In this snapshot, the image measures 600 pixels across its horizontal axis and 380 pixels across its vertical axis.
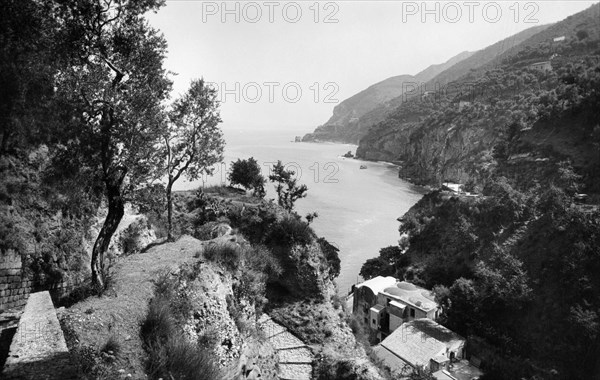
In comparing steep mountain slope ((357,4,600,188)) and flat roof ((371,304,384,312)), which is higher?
steep mountain slope ((357,4,600,188))

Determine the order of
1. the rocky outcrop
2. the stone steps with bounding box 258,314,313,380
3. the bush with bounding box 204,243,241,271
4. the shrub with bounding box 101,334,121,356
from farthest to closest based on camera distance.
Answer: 1. the rocky outcrop
2. the stone steps with bounding box 258,314,313,380
3. the bush with bounding box 204,243,241,271
4. the shrub with bounding box 101,334,121,356

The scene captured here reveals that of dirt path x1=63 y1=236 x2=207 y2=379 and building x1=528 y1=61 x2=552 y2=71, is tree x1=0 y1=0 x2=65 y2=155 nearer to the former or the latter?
dirt path x1=63 y1=236 x2=207 y2=379

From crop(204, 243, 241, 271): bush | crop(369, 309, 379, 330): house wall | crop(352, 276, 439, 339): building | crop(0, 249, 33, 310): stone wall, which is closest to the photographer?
crop(204, 243, 241, 271): bush

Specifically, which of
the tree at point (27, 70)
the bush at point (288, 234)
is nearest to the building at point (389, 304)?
the bush at point (288, 234)

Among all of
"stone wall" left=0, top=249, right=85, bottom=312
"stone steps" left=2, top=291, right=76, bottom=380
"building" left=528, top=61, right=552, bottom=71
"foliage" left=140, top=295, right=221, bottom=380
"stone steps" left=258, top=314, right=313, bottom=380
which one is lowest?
"stone steps" left=258, top=314, right=313, bottom=380

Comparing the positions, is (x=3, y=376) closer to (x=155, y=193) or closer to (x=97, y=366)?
(x=97, y=366)

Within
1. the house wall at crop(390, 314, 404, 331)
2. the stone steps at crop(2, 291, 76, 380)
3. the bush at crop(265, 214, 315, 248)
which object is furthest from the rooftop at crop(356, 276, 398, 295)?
the stone steps at crop(2, 291, 76, 380)

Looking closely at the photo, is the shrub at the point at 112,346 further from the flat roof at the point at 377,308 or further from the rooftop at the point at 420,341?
the flat roof at the point at 377,308
